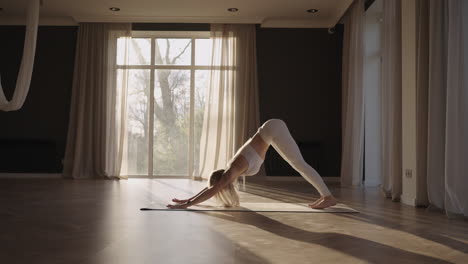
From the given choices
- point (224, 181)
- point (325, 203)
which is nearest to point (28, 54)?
point (224, 181)

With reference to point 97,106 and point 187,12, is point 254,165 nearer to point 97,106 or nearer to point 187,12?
point 187,12

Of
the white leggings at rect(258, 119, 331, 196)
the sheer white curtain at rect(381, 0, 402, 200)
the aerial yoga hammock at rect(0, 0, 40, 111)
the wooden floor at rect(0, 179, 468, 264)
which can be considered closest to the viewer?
the wooden floor at rect(0, 179, 468, 264)

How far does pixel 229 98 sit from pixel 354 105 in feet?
7.07

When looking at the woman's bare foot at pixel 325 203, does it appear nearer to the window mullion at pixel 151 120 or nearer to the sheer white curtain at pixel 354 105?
the sheer white curtain at pixel 354 105

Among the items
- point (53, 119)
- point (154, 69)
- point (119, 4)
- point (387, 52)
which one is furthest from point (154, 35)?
point (387, 52)

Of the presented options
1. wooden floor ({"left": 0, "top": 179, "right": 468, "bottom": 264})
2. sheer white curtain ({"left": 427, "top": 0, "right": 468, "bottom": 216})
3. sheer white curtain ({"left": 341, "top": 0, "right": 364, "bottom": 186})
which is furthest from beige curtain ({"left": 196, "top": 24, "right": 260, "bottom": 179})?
sheer white curtain ({"left": 427, "top": 0, "right": 468, "bottom": 216})

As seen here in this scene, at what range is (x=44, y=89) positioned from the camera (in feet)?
26.0

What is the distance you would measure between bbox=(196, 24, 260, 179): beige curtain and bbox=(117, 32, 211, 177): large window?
0.97 ft

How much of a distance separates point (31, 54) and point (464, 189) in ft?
12.8

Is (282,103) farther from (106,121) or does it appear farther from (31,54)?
(31,54)

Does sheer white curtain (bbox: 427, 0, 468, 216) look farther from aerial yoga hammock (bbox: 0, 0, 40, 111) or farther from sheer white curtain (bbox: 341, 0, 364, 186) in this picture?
aerial yoga hammock (bbox: 0, 0, 40, 111)

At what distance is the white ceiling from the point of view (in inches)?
273

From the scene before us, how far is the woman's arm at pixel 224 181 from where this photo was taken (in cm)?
366

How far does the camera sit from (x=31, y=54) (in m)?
4.22
